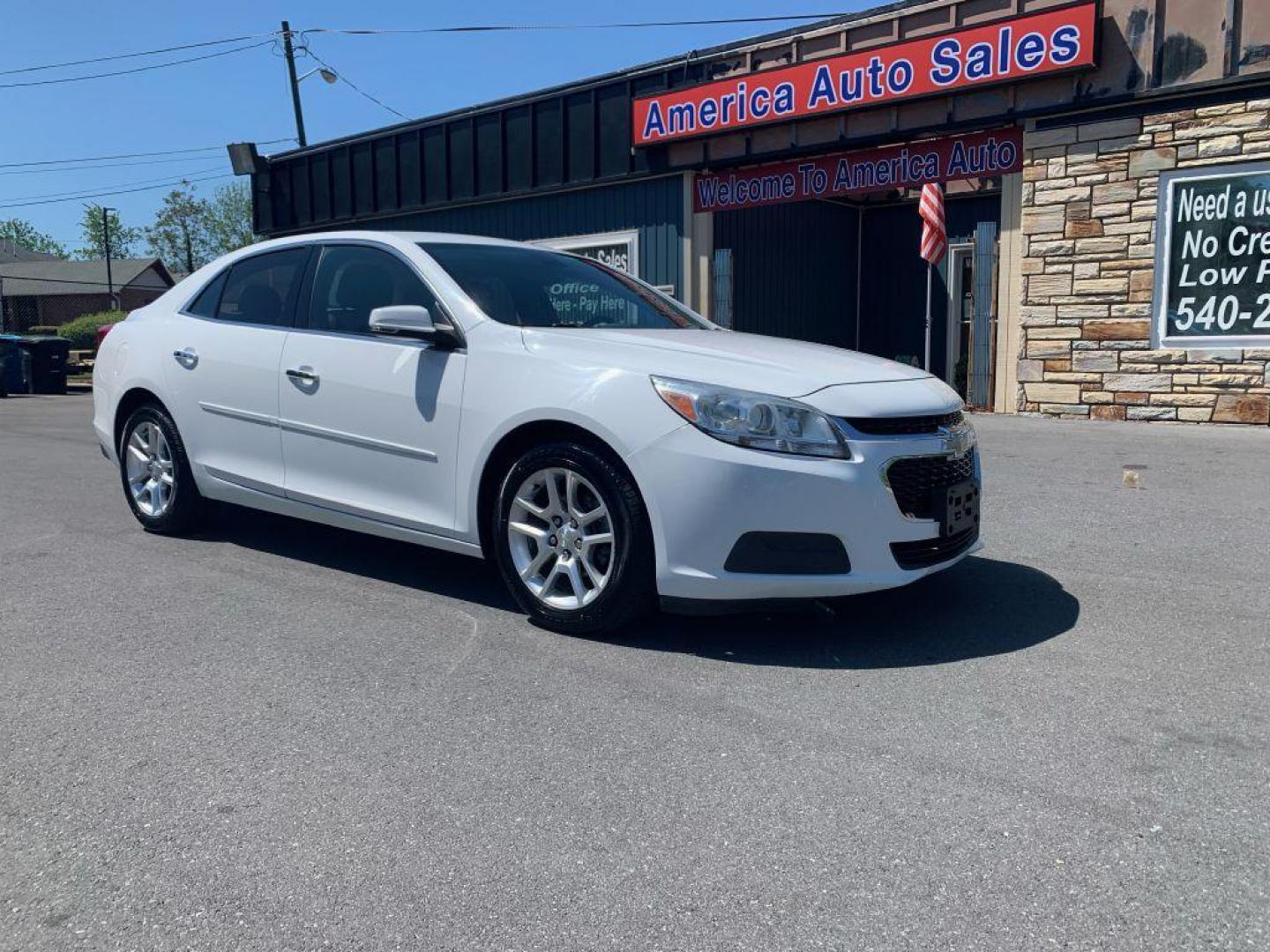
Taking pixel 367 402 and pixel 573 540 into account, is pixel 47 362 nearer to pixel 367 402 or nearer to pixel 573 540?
pixel 367 402

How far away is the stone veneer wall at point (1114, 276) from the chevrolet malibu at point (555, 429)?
822 cm

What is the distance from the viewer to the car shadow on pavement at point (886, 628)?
3.98 meters

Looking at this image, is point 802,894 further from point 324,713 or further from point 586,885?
point 324,713

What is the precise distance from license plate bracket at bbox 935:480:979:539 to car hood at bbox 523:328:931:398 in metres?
0.48

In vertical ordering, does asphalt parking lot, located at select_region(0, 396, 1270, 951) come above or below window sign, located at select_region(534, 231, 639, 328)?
below

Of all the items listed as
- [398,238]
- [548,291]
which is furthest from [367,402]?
[548,291]

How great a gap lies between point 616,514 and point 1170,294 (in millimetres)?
9819

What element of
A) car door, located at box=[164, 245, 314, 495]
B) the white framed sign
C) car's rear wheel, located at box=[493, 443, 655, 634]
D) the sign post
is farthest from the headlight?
the white framed sign

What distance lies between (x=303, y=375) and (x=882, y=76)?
1032cm

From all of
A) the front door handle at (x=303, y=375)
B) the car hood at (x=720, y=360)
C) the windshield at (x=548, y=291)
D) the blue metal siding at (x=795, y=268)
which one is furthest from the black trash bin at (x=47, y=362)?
the car hood at (x=720, y=360)

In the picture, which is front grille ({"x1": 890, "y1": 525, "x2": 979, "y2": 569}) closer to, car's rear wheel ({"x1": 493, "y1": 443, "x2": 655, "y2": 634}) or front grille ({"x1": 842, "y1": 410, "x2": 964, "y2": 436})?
front grille ({"x1": 842, "y1": 410, "x2": 964, "y2": 436})

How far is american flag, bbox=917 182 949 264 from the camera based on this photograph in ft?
44.0

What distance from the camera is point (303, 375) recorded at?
16.4 ft

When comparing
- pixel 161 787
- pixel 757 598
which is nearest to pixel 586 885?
pixel 161 787
